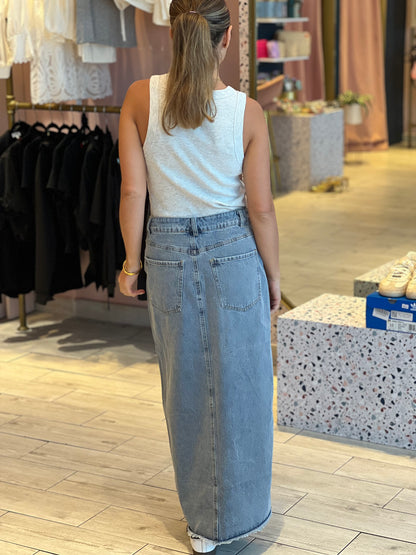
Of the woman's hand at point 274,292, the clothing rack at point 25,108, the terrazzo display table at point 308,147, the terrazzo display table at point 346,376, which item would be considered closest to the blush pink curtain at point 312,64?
the terrazzo display table at point 308,147

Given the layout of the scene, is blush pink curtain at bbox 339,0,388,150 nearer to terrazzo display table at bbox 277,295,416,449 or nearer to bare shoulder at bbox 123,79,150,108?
terrazzo display table at bbox 277,295,416,449

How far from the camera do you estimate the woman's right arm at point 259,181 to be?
220 centimetres

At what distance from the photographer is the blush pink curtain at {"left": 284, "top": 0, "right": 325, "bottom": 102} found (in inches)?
147

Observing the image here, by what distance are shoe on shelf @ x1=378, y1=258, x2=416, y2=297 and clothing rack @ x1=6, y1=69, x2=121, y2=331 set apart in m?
1.42

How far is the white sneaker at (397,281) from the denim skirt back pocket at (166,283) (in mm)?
938

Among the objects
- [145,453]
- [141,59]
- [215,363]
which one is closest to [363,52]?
[141,59]

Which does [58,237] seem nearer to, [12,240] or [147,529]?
[12,240]

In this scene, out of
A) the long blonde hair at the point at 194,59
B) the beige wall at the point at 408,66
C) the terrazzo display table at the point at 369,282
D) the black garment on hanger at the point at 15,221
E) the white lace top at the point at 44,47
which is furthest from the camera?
the black garment on hanger at the point at 15,221

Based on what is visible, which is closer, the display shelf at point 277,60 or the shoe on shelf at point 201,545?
the shoe on shelf at point 201,545

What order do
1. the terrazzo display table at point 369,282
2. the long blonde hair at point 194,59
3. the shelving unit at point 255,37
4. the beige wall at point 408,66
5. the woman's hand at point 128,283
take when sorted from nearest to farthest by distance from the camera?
1. the long blonde hair at point 194,59
2. the woman's hand at point 128,283
3. the terrazzo display table at point 369,282
4. the shelving unit at point 255,37
5. the beige wall at point 408,66

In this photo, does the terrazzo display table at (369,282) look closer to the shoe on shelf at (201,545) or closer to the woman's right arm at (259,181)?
the woman's right arm at (259,181)

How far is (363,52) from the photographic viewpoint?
3840 mm

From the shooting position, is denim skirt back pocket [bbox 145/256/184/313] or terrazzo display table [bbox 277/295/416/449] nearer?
denim skirt back pocket [bbox 145/256/184/313]

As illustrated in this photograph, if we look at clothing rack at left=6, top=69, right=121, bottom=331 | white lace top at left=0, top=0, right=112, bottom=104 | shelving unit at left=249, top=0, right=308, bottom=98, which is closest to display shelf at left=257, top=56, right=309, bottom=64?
shelving unit at left=249, top=0, right=308, bottom=98
